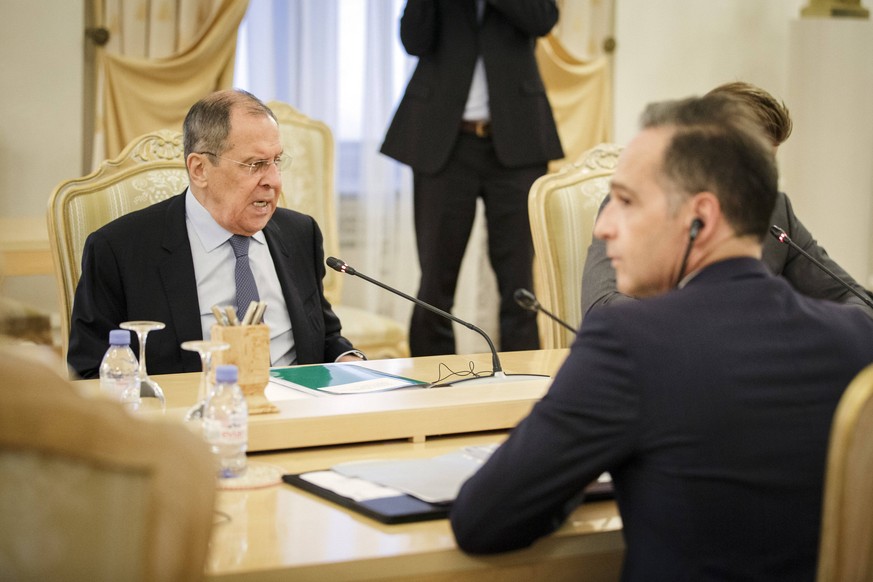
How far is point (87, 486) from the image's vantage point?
89 centimetres

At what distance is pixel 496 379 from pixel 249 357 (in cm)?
59

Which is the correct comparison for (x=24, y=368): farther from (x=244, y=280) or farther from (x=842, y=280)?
(x=842, y=280)

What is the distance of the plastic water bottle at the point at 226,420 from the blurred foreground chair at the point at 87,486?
1.96 ft

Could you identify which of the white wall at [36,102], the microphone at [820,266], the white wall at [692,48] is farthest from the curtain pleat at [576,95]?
the microphone at [820,266]

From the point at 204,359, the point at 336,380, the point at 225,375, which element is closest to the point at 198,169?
the point at 336,380

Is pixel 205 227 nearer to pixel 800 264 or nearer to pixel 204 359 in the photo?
pixel 204 359

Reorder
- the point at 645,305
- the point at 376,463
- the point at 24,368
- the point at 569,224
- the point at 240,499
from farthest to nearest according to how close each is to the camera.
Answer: the point at 569,224
the point at 376,463
the point at 240,499
the point at 645,305
the point at 24,368

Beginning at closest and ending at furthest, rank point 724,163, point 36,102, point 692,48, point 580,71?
point 724,163
point 36,102
point 580,71
point 692,48

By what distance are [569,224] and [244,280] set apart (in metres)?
0.89

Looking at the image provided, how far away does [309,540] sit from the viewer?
4.30ft

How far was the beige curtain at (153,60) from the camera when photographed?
4531 millimetres

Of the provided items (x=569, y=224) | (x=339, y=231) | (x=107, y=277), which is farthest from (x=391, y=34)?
(x=107, y=277)

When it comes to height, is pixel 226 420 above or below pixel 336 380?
above

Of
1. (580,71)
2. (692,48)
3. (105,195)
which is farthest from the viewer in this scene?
(692,48)
